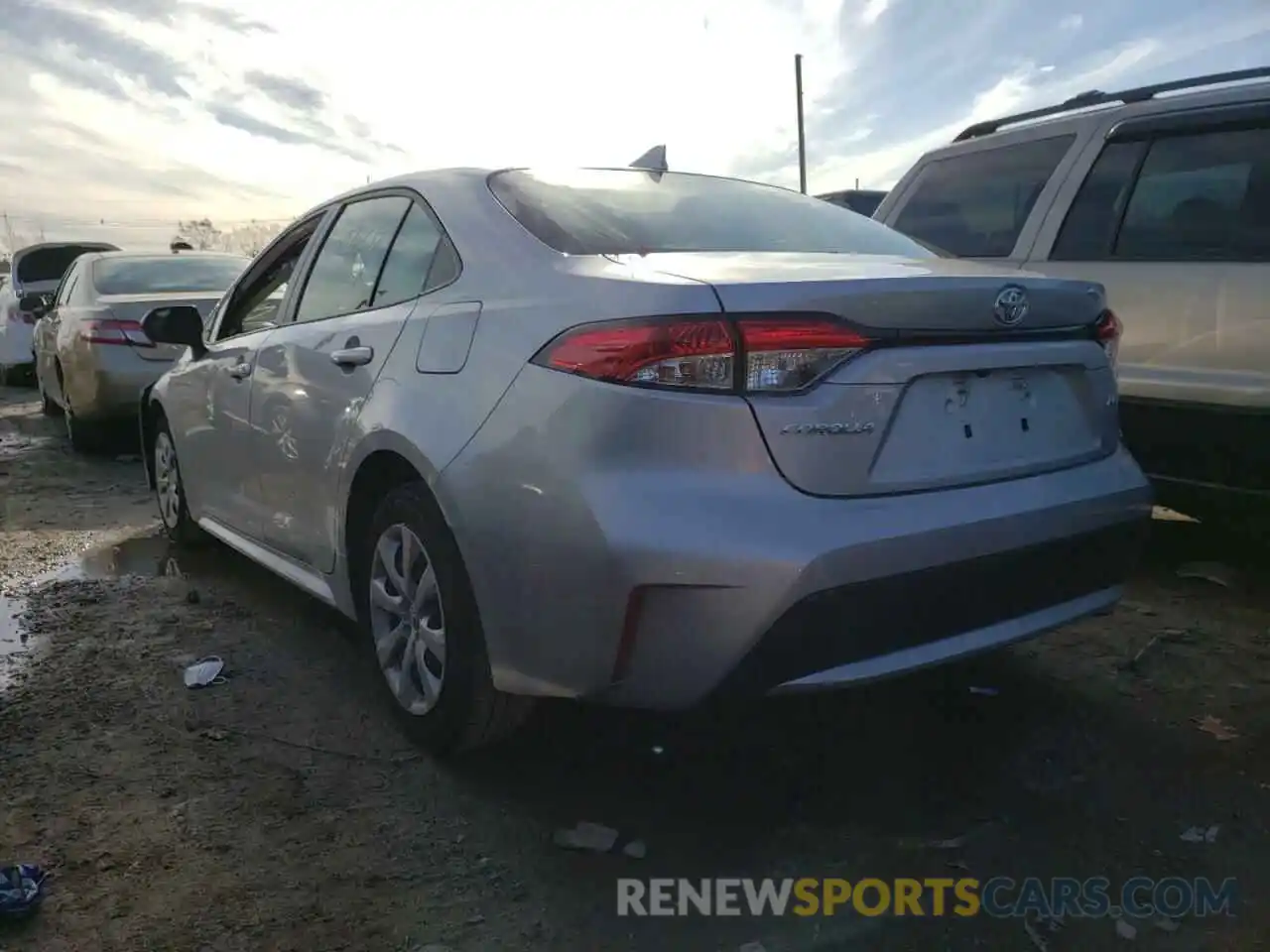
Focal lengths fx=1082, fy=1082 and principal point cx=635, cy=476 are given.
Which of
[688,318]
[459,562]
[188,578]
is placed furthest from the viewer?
[188,578]

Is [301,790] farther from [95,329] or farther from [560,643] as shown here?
[95,329]

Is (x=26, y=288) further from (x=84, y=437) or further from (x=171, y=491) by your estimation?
(x=171, y=491)

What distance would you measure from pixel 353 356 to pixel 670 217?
0.97m

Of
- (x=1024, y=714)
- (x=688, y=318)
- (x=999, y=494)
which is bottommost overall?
(x=1024, y=714)

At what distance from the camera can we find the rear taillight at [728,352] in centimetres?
217

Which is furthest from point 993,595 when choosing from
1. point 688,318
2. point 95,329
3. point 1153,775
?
point 95,329

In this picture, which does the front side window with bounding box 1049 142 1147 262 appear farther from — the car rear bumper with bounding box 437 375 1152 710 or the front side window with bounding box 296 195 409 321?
the front side window with bounding box 296 195 409 321

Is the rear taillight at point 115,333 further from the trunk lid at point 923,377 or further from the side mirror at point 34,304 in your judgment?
the trunk lid at point 923,377

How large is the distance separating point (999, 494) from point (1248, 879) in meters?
0.94

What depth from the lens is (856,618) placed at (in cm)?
219

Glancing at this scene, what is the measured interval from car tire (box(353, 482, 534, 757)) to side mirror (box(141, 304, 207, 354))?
6.07ft

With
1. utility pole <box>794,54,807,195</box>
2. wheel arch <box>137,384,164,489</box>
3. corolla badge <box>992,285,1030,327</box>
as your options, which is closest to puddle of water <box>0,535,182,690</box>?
wheel arch <box>137,384,164,489</box>

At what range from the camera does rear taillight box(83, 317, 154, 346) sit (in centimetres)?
729

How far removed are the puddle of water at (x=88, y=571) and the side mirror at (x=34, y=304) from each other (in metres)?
4.61
